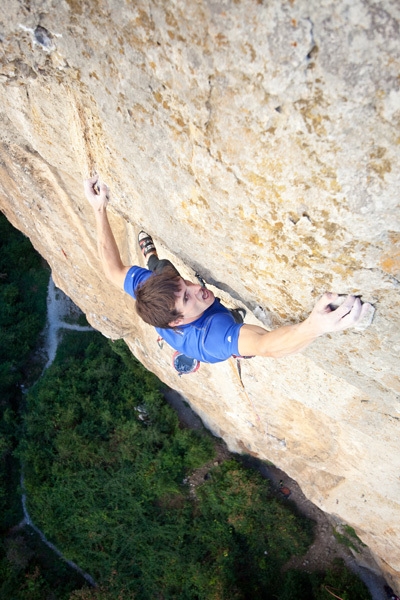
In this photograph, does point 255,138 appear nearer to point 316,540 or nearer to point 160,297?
point 160,297

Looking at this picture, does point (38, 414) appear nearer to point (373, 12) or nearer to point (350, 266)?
point (350, 266)

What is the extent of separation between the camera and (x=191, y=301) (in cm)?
265

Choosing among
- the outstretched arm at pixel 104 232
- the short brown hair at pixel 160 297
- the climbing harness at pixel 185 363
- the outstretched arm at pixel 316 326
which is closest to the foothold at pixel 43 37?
the outstretched arm at pixel 104 232

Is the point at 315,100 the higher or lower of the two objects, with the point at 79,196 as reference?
higher

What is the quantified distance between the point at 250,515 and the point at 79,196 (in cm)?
678

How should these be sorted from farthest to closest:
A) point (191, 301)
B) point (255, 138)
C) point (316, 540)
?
point (316, 540), point (191, 301), point (255, 138)

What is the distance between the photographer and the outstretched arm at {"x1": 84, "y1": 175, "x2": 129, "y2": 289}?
2775mm

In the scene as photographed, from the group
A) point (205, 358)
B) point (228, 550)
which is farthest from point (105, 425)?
point (205, 358)

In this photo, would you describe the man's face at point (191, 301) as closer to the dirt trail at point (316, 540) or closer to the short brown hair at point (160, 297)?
the short brown hair at point (160, 297)

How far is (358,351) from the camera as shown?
2361 mm

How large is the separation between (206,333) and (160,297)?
1.30ft

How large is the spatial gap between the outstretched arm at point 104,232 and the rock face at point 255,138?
102mm

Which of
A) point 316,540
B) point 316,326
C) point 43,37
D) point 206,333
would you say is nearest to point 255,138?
point 316,326

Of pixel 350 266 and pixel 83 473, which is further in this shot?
pixel 83 473
